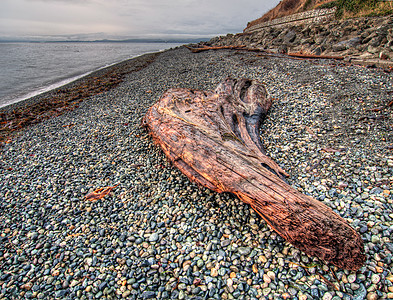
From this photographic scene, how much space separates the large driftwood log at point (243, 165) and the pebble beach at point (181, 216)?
35cm

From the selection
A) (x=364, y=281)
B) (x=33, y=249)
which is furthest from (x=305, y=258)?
(x=33, y=249)

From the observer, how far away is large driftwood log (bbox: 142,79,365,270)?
3189mm

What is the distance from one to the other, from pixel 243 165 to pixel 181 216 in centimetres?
184

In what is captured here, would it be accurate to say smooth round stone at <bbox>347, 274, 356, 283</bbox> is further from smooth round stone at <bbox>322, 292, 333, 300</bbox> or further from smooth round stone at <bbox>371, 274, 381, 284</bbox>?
smooth round stone at <bbox>322, 292, 333, 300</bbox>

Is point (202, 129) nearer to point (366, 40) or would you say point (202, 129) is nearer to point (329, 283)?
point (329, 283)

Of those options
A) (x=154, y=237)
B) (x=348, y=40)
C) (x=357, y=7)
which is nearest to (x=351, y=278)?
(x=154, y=237)

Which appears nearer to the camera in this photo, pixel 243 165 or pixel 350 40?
pixel 243 165

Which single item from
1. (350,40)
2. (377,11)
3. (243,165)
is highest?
(377,11)

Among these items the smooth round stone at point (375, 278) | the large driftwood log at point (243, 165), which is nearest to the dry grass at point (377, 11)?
the large driftwood log at point (243, 165)

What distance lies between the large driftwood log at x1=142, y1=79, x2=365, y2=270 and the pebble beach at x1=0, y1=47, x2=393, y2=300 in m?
0.35

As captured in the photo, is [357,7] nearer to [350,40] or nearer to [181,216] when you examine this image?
[350,40]

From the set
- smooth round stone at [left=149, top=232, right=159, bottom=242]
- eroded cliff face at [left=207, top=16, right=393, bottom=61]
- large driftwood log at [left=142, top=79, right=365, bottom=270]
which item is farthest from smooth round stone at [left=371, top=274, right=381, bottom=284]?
eroded cliff face at [left=207, top=16, right=393, bottom=61]

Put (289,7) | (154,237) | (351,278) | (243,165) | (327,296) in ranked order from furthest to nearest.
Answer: (289,7)
(243,165)
(154,237)
(351,278)
(327,296)

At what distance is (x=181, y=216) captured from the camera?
180 inches
